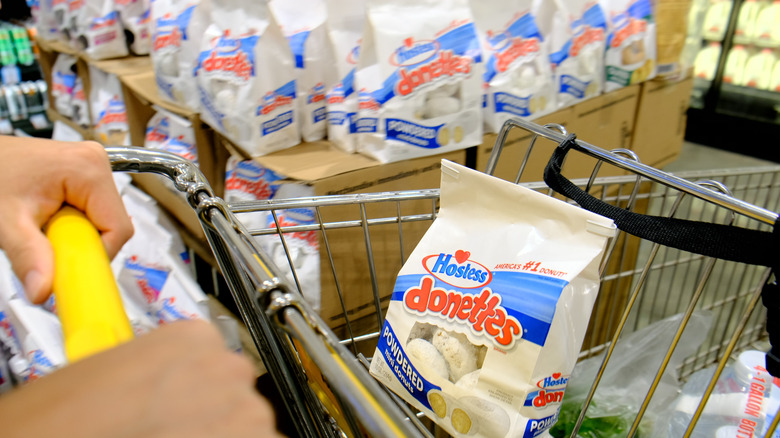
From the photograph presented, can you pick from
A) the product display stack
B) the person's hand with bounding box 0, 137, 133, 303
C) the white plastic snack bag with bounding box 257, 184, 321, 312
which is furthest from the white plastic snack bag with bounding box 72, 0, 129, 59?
the person's hand with bounding box 0, 137, 133, 303

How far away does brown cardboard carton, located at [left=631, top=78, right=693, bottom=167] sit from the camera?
1779 mm

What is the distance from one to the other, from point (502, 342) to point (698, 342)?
0.82m

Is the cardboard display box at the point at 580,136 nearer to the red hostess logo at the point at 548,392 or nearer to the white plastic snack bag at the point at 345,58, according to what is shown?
the white plastic snack bag at the point at 345,58

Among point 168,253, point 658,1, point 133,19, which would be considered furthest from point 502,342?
point 133,19

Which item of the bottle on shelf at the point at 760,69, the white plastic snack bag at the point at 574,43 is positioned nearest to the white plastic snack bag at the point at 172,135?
the white plastic snack bag at the point at 574,43

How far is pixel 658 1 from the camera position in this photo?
1.73 metres

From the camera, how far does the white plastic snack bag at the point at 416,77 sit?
1.15 meters

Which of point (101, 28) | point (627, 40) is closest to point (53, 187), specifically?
point (627, 40)

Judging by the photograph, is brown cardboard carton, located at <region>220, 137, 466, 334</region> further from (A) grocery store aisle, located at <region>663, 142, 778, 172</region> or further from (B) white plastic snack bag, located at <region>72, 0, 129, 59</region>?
(A) grocery store aisle, located at <region>663, 142, 778, 172</region>

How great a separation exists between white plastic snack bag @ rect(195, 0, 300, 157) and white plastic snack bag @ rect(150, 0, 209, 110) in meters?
0.18

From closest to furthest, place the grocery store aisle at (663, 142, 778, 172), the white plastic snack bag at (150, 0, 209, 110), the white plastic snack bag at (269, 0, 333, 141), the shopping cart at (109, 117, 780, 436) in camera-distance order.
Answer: the shopping cart at (109, 117, 780, 436)
the white plastic snack bag at (269, 0, 333, 141)
the white plastic snack bag at (150, 0, 209, 110)
the grocery store aisle at (663, 142, 778, 172)

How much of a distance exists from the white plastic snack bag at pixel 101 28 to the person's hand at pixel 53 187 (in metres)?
1.62

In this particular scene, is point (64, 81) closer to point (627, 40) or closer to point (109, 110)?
point (109, 110)

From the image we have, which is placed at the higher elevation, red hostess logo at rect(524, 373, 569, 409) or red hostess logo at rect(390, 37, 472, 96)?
red hostess logo at rect(390, 37, 472, 96)
